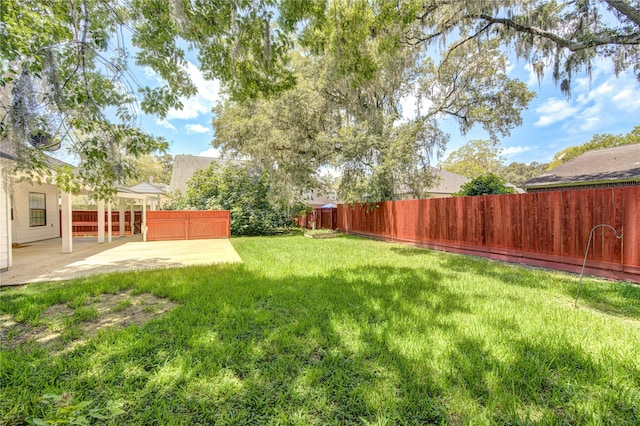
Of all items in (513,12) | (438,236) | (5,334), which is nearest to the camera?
(5,334)

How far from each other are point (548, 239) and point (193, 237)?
1181 cm

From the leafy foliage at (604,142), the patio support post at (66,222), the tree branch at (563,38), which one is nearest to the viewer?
the tree branch at (563,38)

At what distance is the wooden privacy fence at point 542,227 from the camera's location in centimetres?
466

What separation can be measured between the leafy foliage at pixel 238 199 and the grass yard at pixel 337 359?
9495 mm

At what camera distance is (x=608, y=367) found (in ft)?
6.88

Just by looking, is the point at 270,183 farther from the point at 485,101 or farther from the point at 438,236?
the point at 485,101

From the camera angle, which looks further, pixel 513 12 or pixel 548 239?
pixel 513 12

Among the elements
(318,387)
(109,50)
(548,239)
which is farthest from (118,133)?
(548,239)

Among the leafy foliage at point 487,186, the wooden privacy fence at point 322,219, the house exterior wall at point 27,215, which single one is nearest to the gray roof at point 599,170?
the leafy foliage at point 487,186

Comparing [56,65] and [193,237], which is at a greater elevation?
[56,65]

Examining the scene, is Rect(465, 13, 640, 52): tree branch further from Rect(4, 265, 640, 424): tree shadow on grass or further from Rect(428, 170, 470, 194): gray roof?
Rect(428, 170, 470, 194): gray roof

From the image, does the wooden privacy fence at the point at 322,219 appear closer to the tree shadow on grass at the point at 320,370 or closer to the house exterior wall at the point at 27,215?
the house exterior wall at the point at 27,215

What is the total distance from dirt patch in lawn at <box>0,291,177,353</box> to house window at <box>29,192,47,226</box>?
10.3 meters

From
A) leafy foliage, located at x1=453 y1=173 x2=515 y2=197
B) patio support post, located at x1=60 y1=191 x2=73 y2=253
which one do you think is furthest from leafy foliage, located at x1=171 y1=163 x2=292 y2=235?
leafy foliage, located at x1=453 y1=173 x2=515 y2=197
